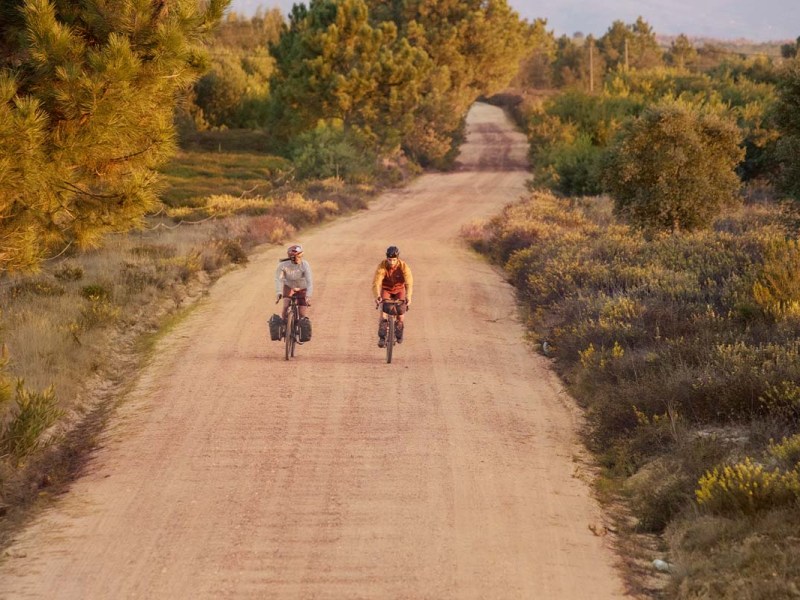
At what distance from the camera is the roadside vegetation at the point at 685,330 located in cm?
788

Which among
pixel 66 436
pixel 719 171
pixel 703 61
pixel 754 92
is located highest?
pixel 703 61

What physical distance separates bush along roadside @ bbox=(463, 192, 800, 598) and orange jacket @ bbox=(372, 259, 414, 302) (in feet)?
8.53

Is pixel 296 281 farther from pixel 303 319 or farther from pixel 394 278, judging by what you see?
pixel 394 278

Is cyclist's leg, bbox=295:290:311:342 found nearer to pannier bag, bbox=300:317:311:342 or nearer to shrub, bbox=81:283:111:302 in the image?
pannier bag, bbox=300:317:311:342

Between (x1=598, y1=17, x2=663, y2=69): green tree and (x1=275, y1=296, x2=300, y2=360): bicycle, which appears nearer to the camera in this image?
(x1=275, y1=296, x2=300, y2=360): bicycle

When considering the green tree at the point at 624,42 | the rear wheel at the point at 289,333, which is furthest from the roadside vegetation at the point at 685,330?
the green tree at the point at 624,42

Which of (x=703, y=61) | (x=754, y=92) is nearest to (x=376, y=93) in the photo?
(x=754, y=92)

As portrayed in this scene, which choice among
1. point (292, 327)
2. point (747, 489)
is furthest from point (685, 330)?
point (747, 489)

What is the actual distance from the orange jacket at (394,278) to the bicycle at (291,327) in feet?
4.19

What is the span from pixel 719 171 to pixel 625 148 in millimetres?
2387

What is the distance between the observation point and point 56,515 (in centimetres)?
888

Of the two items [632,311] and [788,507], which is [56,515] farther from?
[632,311]

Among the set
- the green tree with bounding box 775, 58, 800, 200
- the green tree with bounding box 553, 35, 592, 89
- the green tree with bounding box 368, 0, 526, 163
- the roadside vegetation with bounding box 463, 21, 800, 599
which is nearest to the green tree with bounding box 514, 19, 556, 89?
the green tree with bounding box 553, 35, 592, 89

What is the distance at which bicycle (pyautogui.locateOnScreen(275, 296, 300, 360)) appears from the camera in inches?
578
